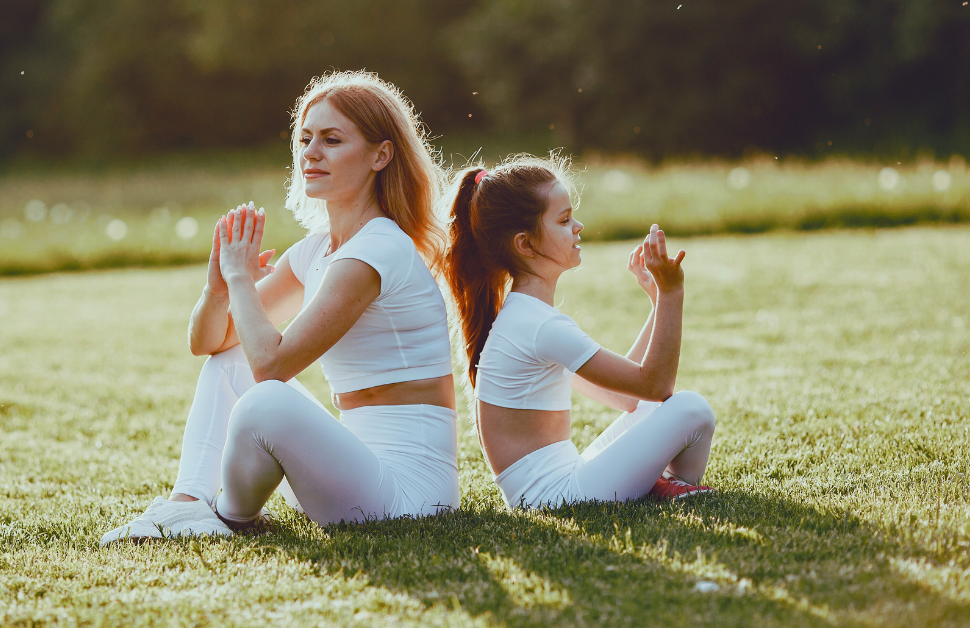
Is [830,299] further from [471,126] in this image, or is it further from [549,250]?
[471,126]

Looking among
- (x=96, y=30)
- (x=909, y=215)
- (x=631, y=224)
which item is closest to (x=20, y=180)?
(x=96, y=30)

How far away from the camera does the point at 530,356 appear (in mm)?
3012

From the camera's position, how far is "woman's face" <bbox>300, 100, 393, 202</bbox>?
305 centimetres

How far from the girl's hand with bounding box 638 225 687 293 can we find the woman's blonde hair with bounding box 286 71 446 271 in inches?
28.6

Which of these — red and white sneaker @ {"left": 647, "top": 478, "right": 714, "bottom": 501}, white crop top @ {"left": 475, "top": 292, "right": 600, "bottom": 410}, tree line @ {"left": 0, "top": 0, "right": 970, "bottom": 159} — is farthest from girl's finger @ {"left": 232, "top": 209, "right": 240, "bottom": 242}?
tree line @ {"left": 0, "top": 0, "right": 970, "bottom": 159}

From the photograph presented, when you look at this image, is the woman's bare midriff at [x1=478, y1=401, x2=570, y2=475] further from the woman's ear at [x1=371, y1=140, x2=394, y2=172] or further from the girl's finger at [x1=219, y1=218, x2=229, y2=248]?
the girl's finger at [x1=219, y1=218, x2=229, y2=248]

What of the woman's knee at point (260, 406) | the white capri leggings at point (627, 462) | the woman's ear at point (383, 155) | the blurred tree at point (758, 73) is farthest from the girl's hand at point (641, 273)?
the blurred tree at point (758, 73)

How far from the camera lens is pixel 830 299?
8.01 metres

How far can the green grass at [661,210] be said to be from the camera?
12141 millimetres

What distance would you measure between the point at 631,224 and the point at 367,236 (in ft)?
32.6

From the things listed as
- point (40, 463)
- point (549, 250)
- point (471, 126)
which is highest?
point (471, 126)

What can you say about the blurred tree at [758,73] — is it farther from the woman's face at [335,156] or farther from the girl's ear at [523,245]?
the woman's face at [335,156]

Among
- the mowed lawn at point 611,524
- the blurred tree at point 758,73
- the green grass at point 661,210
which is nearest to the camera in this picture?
the mowed lawn at point 611,524

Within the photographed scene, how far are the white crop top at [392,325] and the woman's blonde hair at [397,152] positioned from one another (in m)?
0.11
